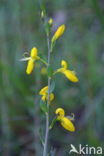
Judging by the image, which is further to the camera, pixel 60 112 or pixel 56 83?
pixel 56 83

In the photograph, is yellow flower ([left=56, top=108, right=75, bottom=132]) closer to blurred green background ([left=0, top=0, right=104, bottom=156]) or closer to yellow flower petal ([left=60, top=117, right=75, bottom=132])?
yellow flower petal ([left=60, top=117, right=75, bottom=132])

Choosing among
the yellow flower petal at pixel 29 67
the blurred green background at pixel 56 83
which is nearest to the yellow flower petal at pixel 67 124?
the yellow flower petal at pixel 29 67

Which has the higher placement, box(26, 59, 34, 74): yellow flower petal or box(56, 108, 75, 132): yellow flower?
box(26, 59, 34, 74): yellow flower petal

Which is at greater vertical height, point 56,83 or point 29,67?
point 29,67

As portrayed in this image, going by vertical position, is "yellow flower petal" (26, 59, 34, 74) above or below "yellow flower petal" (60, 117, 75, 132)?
above

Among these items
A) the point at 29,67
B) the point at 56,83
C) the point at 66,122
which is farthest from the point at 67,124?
the point at 56,83

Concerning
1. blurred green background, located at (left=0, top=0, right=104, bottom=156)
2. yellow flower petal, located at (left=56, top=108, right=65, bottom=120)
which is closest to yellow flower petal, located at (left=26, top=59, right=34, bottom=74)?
yellow flower petal, located at (left=56, top=108, right=65, bottom=120)

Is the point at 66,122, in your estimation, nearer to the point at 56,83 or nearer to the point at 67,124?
the point at 67,124

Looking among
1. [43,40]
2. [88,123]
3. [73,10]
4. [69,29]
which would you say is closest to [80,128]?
[88,123]

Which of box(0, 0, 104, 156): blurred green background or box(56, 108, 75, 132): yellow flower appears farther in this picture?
box(0, 0, 104, 156): blurred green background
